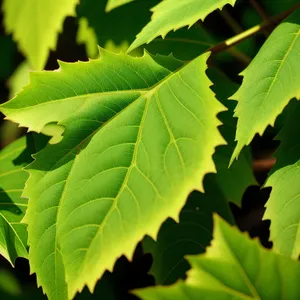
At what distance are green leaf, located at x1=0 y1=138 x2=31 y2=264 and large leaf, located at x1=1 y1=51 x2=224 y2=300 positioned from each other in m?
0.08

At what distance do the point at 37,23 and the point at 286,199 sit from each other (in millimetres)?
551

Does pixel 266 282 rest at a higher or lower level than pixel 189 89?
lower

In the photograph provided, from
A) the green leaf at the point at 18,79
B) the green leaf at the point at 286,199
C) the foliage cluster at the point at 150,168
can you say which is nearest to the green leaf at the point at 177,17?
the foliage cluster at the point at 150,168

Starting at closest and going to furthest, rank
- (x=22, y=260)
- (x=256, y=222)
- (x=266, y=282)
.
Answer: (x=266, y=282) → (x=256, y=222) → (x=22, y=260)

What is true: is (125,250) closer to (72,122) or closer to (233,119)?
(72,122)

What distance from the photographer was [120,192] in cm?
72

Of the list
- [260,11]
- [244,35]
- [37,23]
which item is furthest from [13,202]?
[260,11]

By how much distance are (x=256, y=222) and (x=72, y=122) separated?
0.48 meters

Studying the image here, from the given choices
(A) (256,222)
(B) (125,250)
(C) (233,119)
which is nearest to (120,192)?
(B) (125,250)

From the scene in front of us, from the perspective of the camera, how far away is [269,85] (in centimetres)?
74

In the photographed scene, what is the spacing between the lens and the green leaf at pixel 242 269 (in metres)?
0.54

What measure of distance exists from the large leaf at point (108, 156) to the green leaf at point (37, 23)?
224 millimetres

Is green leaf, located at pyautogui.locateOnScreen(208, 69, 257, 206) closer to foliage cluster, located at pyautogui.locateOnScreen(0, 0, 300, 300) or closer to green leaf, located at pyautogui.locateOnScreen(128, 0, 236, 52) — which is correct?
foliage cluster, located at pyautogui.locateOnScreen(0, 0, 300, 300)

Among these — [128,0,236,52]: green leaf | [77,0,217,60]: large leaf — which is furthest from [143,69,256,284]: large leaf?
[128,0,236,52]: green leaf
